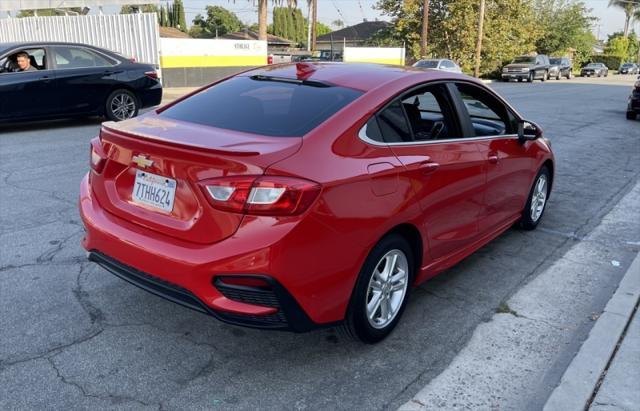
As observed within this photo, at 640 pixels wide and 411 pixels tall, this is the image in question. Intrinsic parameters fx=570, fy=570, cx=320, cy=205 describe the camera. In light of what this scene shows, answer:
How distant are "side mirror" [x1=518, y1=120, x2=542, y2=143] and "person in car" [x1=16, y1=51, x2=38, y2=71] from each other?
330 inches

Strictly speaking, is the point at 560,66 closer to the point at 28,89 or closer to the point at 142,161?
the point at 28,89

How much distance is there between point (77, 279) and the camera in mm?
4102

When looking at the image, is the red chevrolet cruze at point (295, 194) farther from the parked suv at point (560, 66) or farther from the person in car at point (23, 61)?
the parked suv at point (560, 66)

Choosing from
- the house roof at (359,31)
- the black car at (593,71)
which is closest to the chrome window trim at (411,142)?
the black car at (593,71)

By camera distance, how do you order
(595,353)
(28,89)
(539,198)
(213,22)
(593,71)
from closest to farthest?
(595,353) → (539,198) → (28,89) → (593,71) → (213,22)

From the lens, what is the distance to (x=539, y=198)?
18.6 feet

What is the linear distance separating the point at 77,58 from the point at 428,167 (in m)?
8.65

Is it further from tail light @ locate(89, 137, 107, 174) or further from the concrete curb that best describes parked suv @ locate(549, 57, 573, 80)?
tail light @ locate(89, 137, 107, 174)

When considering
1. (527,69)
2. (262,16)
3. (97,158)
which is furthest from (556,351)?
(527,69)

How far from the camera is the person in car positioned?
31.5 feet

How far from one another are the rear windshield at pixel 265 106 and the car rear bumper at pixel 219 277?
75 cm

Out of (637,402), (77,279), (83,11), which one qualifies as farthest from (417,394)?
(83,11)

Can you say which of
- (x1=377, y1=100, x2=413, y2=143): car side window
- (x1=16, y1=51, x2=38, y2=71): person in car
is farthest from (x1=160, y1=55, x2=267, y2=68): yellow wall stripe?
(x1=377, y1=100, x2=413, y2=143): car side window

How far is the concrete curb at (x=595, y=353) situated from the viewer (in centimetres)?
294
